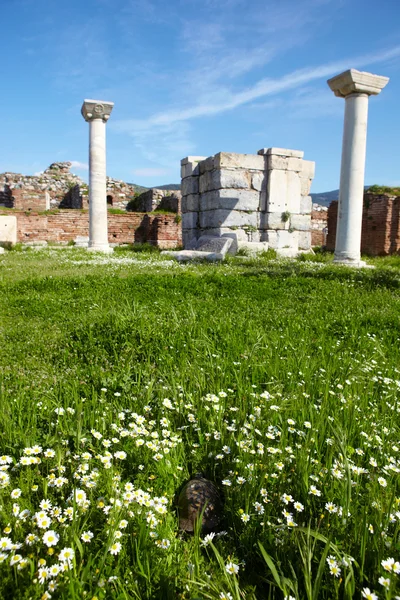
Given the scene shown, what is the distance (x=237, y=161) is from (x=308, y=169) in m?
3.01

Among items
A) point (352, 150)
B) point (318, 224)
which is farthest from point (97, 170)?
point (318, 224)

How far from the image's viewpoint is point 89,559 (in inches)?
59.1

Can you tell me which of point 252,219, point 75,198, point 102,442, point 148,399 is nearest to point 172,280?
point 148,399

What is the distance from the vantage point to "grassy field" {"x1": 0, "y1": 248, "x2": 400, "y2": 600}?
153cm

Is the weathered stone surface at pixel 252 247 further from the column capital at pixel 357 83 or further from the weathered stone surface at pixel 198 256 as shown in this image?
the column capital at pixel 357 83

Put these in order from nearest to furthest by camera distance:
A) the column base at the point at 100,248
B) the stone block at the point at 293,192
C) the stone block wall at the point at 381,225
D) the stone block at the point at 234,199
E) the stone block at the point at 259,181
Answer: the stone block at the point at 234,199 → the stone block at the point at 259,181 → the stone block at the point at 293,192 → the column base at the point at 100,248 → the stone block wall at the point at 381,225

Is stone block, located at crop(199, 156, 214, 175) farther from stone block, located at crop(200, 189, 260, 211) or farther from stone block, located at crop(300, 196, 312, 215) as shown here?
stone block, located at crop(300, 196, 312, 215)

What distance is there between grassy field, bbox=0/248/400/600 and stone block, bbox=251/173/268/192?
34.2ft

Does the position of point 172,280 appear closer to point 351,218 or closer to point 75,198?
point 351,218

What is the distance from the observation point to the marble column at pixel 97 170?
17.3m

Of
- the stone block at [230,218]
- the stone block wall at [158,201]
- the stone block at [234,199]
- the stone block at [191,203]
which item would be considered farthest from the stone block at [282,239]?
the stone block wall at [158,201]

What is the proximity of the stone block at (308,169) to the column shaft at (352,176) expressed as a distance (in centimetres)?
386

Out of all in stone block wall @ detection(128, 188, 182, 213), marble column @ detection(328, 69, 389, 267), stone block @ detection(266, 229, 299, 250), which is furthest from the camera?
stone block wall @ detection(128, 188, 182, 213)

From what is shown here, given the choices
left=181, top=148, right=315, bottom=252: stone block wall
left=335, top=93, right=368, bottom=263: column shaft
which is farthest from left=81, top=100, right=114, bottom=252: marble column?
left=335, top=93, right=368, bottom=263: column shaft
